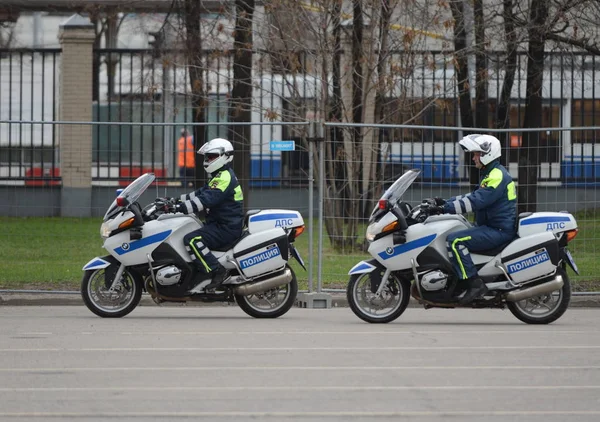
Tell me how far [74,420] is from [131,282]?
5869 millimetres

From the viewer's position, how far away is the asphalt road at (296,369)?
7.96 meters

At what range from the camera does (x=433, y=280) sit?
42.2 ft

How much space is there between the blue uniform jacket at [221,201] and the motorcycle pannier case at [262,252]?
8.2 inches

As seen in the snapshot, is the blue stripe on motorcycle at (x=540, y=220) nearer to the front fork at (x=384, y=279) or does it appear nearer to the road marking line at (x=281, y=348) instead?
the front fork at (x=384, y=279)

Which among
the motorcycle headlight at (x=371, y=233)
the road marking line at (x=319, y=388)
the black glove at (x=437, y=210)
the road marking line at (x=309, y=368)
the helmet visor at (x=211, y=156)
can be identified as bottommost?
the road marking line at (x=319, y=388)

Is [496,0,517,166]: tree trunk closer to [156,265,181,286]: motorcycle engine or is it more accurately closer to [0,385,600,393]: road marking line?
[156,265,181,286]: motorcycle engine

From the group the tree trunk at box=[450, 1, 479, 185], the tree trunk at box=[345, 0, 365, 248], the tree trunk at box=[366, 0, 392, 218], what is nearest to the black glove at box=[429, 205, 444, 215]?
the tree trunk at box=[345, 0, 365, 248]

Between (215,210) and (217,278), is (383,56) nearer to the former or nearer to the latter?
(215,210)

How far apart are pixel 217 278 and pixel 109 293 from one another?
1.09 m

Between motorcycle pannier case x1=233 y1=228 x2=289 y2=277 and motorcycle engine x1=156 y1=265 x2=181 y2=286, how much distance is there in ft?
1.95

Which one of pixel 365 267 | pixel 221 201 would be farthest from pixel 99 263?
pixel 365 267

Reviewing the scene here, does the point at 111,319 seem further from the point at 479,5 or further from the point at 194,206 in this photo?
the point at 479,5

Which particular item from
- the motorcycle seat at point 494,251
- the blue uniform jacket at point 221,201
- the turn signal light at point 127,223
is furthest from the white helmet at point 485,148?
the turn signal light at point 127,223

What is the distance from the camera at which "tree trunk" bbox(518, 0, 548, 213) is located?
15.7 meters
